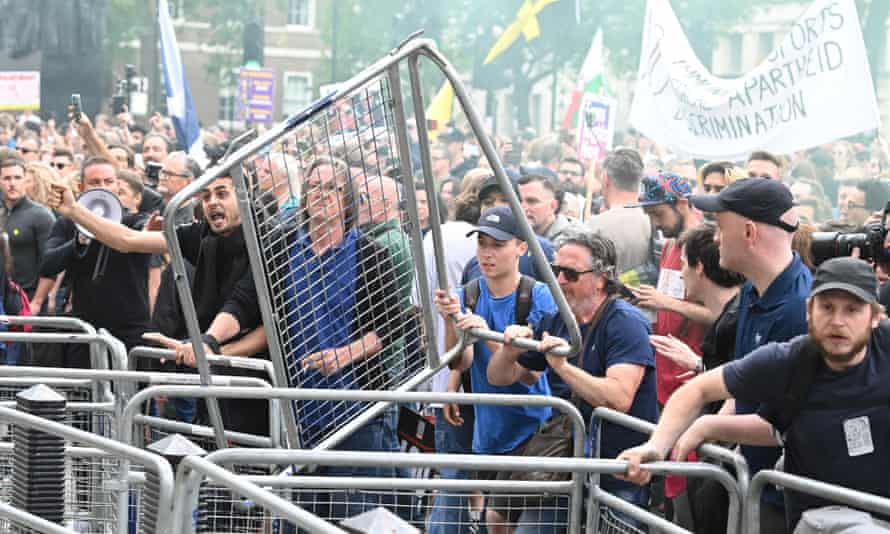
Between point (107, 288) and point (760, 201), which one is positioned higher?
point (760, 201)

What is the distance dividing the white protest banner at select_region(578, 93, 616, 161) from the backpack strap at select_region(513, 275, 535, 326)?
A: 833 cm

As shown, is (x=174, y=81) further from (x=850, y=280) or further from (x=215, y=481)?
(x=215, y=481)

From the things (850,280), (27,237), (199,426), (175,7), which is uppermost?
(175,7)

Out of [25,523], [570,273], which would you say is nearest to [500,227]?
[570,273]

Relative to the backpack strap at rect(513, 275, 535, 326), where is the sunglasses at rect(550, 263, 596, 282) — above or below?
above

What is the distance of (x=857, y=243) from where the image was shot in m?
5.66

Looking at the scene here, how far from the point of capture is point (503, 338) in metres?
5.56

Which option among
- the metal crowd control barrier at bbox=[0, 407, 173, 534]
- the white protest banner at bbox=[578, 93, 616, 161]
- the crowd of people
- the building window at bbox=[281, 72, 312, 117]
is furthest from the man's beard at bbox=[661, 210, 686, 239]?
the building window at bbox=[281, 72, 312, 117]

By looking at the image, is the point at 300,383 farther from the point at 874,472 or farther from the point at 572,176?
the point at 572,176

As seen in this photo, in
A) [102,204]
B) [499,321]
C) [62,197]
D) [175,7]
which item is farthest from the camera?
[175,7]

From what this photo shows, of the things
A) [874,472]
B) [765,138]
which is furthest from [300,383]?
[765,138]

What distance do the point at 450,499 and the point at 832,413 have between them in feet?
5.54

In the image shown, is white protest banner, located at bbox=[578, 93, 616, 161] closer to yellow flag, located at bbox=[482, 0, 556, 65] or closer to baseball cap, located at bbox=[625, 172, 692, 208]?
yellow flag, located at bbox=[482, 0, 556, 65]

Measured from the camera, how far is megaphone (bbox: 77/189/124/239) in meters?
8.23
